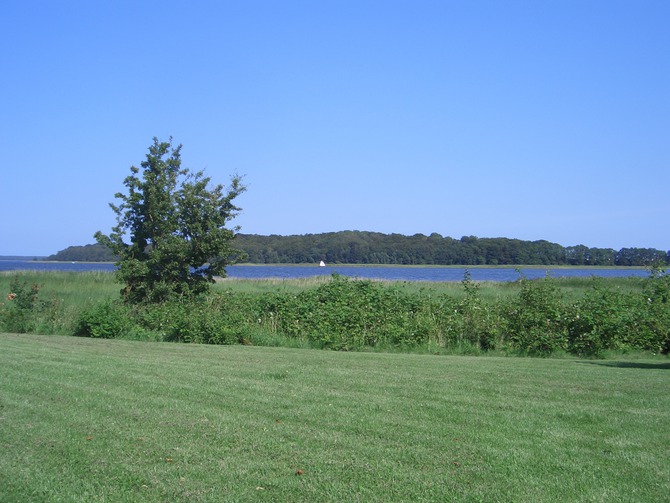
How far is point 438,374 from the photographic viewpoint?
33.3 ft

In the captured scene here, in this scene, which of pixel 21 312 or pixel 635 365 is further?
pixel 21 312

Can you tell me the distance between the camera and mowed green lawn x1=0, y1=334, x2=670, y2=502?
4.86 metres

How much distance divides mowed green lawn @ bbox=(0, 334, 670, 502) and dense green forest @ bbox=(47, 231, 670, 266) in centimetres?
9331

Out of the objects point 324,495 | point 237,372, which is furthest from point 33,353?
point 324,495

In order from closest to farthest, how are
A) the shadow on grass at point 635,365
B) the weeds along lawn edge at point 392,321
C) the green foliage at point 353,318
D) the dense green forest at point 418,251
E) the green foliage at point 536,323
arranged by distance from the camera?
the shadow on grass at point 635,365 → the green foliage at point 536,323 → the weeds along lawn edge at point 392,321 → the green foliage at point 353,318 → the dense green forest at point 418,251

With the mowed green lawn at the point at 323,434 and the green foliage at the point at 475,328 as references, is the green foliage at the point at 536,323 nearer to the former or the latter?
the green foliage at the point at 475,328

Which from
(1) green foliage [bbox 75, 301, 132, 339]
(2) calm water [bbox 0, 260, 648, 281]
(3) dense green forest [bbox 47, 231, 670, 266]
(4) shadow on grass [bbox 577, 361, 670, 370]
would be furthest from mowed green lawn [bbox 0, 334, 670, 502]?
(3) dense green forest [bbox 47, 231, 670, 266]

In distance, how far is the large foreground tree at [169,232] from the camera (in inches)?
826

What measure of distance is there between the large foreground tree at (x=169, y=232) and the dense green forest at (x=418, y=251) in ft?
262

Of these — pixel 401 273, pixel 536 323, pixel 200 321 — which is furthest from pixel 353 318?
pixel 401 273

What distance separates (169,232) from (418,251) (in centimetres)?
9913

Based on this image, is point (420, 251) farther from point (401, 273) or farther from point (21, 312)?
point (21, 312)

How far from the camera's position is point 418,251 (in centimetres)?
11812

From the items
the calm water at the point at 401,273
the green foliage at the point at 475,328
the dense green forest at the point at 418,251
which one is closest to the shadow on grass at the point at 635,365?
the green foliage at the point at 475,328
